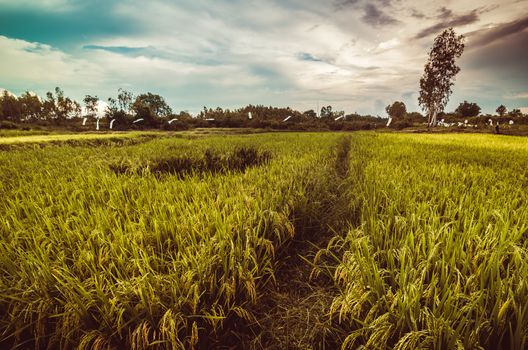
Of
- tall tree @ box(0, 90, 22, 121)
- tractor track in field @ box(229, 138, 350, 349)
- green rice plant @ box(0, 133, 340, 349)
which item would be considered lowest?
tractor track in field @ box(229, 138, 350, 349)

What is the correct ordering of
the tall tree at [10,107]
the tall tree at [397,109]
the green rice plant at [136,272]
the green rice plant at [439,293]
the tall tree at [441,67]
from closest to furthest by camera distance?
the green rice plant at [439,293], the green rice plant at [136,272], the tall tree at [441,67], the tall tree at [10,107], the tall tree at [397,109]

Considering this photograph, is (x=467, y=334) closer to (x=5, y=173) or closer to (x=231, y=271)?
(x=231, y=271)

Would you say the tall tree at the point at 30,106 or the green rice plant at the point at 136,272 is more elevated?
the tall tree at the point at 30,106

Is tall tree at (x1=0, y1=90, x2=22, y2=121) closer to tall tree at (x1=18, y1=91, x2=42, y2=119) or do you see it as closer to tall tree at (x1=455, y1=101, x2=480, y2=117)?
tall tree at (x1=18, y1=91, x2=42, y2=119)

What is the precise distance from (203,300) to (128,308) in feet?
1.48

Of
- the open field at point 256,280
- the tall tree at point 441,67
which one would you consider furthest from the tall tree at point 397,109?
the open field at point 256,280

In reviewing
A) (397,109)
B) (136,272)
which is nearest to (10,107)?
(136,272)

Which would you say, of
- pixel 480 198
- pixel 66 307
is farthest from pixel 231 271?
pixel 480 198

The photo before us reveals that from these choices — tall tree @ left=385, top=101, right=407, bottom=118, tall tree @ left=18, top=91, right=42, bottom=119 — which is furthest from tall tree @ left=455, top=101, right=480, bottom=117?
tall tree @ left=18, top=91, right=42, bottom=119

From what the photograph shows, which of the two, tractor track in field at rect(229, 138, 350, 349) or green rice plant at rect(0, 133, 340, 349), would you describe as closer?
green rice plant at rect(0, 133, 340, 349)

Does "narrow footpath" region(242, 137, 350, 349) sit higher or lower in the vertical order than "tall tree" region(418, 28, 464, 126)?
lower

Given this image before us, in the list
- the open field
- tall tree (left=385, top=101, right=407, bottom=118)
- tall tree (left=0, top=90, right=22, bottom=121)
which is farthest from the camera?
tall tree (left=385, top=101, right=407, bottom=118)

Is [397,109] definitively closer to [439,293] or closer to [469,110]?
[469,110]

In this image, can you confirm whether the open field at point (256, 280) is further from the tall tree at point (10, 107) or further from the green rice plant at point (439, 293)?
the tall tree at point (10, 107)
